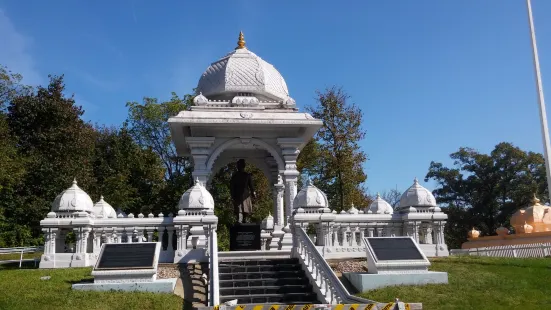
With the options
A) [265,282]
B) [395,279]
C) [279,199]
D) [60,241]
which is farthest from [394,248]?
[60,241]

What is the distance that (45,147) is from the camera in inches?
1412

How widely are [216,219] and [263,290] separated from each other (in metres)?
3.06

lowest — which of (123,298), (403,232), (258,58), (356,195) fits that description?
(123,298)

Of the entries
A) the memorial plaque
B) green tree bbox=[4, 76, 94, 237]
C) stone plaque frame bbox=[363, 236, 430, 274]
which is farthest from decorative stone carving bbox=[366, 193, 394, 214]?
green tree bbox=[4, 76, 94, 237]

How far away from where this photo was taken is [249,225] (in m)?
17.5

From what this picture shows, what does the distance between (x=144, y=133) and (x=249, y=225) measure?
1196 inches

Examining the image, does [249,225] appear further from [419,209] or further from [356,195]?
[356,195]

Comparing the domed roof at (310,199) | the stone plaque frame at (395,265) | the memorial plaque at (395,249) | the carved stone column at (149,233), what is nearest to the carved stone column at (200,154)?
the carved stone column at (149,233)

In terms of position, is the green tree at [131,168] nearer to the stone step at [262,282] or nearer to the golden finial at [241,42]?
the golden finial at [241,42]

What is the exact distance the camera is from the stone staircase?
11781 millimetres

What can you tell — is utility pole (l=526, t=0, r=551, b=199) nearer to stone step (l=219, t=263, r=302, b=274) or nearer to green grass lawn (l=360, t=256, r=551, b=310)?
green grass lawn (l=360, t=256, r=551, b=310)

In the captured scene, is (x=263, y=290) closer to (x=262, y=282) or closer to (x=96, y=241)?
(x=262, y=282)

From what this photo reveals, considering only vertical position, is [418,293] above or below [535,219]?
below

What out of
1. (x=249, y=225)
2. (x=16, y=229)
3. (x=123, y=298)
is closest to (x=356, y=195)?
(x=249, y=225)
